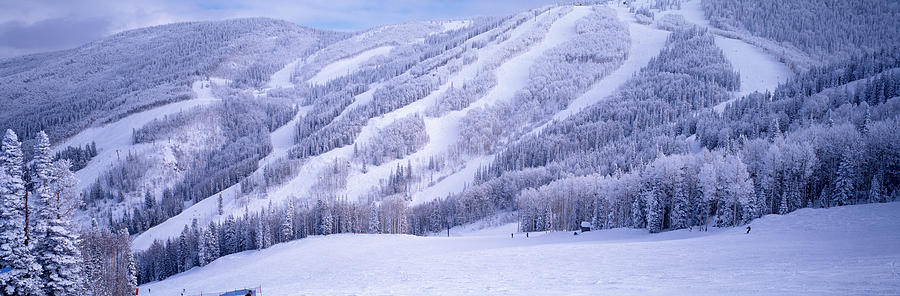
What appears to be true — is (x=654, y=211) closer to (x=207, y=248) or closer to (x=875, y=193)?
(x=875, y=193)

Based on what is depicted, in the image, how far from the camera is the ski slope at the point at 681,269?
19484 millimetres

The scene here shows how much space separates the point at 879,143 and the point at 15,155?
9414 centimetres

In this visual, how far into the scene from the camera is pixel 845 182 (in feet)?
208

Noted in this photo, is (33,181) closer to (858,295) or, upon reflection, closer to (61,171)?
(61,171)

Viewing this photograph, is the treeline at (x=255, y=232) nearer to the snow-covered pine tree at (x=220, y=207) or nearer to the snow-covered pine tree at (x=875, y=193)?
the snow-covered pine tree at (x=220, y=207)

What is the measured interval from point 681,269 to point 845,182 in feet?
176

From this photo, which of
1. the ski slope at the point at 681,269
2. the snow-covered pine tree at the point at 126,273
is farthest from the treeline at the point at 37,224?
the snow-covered pine tree at the point at 126,273

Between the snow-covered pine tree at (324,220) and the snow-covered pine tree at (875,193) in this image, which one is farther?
the snow-covered pine tree at (324,220)

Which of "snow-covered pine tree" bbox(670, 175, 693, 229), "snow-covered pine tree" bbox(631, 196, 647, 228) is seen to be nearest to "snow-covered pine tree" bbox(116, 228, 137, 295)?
"snow-covered pine tree" bbox(631, 196, 647, 228)

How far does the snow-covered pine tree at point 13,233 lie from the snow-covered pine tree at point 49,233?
→ 57 centimetres

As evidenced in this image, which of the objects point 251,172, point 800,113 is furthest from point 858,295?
point 251,172

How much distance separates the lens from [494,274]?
104ft

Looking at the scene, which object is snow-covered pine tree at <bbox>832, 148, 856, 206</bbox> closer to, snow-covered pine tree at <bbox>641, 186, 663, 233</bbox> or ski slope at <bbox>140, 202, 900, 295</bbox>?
ski slope at <bbox>140, 202, 900, 295</bbox>

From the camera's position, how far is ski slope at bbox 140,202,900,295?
19.5 meters
